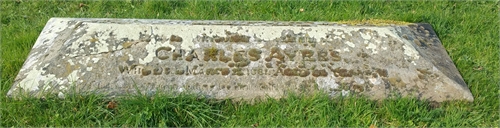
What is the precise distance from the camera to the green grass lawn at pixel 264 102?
10.1ft

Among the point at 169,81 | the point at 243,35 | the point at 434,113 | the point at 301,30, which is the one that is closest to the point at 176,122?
the point at 169,81

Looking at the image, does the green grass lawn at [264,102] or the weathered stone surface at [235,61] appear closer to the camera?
the green grass lawn at [264,102]

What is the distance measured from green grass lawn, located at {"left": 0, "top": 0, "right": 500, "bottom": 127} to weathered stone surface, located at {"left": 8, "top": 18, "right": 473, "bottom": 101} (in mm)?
92

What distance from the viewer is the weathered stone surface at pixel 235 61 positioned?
10.5ft

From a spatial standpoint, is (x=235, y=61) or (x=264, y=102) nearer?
(x=264, y=102)

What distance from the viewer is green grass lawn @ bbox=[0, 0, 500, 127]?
3072 millimetres

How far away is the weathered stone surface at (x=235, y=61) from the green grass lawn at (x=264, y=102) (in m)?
0.09

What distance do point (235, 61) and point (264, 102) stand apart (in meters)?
0.40

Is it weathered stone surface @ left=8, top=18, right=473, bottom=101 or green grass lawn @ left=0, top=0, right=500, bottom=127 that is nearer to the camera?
green grass lawn @ left=0, top=0, right=500, bottom=127

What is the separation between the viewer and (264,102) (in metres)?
3.19

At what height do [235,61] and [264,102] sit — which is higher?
[235,61]

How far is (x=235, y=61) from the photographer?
3.38 meters

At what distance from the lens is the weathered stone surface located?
321 centimetres

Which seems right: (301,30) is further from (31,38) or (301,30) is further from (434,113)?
(31,38)
